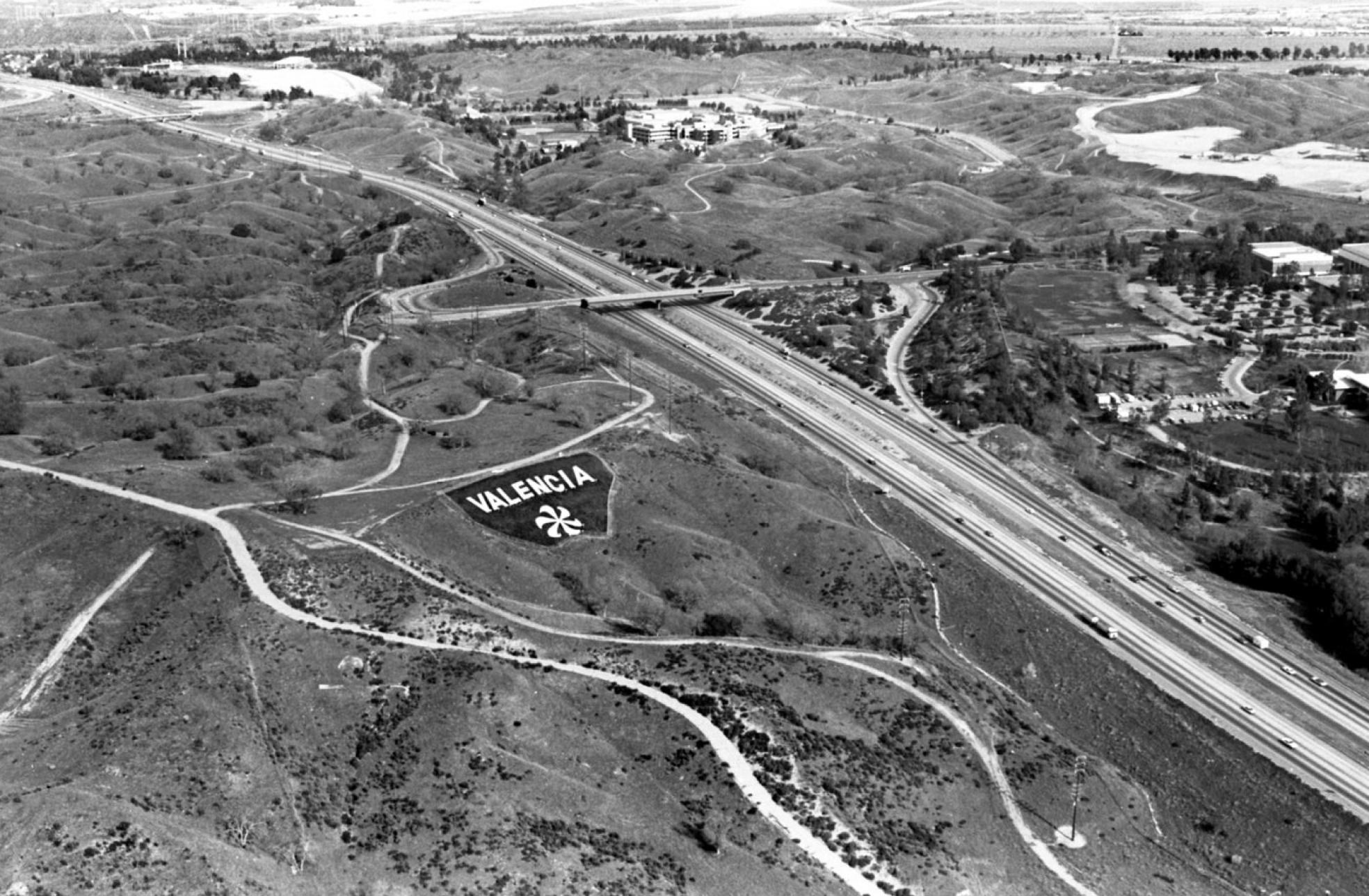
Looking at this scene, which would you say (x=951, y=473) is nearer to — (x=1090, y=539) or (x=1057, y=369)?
(x=1090, y=539)

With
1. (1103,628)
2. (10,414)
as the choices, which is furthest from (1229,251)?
(10,414)

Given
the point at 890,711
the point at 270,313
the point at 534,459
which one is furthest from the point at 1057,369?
the point at 270,313

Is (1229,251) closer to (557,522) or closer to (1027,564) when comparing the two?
(1027,564)

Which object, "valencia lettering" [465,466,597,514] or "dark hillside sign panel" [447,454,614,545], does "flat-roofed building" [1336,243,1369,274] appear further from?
"valencia lettering" [465,466,597,514]

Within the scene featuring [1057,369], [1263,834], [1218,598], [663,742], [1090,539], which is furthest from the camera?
[1057,369]

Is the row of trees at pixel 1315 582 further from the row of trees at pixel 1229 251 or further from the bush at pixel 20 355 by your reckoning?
the bush at pixel 20 355

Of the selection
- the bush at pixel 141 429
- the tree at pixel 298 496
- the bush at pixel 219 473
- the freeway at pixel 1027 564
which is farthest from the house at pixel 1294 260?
the bush at pixel 141 429
